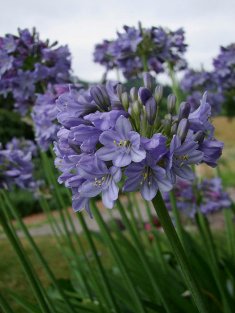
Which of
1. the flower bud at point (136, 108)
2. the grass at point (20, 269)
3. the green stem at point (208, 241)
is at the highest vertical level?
the flower bud at point (136, 108)

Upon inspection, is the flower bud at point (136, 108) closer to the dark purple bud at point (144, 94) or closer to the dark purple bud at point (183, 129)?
the dark purple bud at point (144, 94)

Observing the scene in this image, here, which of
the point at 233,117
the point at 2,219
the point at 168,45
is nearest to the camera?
the point at 2,219

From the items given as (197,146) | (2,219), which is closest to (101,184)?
(197,146)

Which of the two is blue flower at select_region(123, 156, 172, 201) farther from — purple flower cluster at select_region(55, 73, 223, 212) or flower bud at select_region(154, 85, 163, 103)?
flower bud at select_region(154, 85, 163, 103)

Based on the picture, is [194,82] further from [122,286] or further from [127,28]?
[122,286]

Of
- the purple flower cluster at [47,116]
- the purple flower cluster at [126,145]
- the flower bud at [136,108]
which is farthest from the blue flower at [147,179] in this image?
the purple flower cluster at [47,116]

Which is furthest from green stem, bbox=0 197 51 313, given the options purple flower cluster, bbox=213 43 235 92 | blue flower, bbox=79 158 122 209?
purple flower cluster, bbox=213 43 235 92

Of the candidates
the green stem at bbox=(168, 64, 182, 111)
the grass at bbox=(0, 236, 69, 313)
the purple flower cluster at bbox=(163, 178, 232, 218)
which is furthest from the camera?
the grass at bbox=(0, 236, 69, 313)
